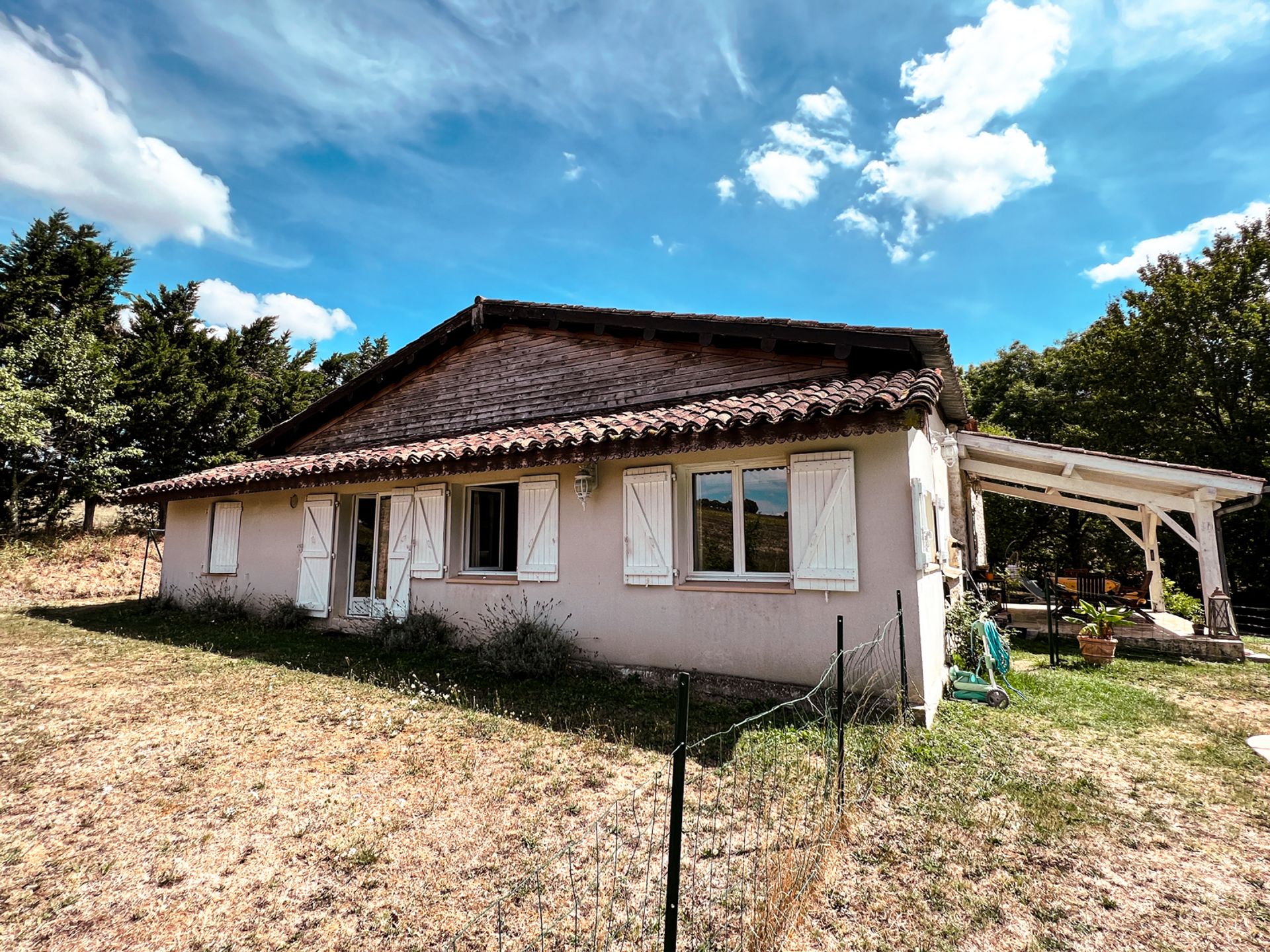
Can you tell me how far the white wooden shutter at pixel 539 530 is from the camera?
24.1 feet

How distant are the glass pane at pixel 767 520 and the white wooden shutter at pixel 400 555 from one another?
5.42 m

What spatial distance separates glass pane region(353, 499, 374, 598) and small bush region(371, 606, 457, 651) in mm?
2014

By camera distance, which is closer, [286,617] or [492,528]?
[492,528]

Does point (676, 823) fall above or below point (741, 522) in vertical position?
below

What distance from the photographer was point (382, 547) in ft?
32.7

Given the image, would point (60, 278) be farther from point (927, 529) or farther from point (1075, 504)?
point (1075, 504)

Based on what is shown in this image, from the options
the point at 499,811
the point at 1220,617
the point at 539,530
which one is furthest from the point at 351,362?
the point at 1220,617

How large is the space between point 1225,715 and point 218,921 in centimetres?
863

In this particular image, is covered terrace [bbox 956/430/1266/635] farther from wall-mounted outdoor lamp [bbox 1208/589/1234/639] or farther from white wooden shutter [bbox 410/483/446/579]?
white wooden shutter [bbox 410/483/446/579]

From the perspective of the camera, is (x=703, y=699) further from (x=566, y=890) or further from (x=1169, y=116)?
(x=1169, y=116)

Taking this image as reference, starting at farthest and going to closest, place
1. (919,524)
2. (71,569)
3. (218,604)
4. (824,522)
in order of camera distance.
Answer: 1. (71,569)
2. (218,604)
3. (824,522)
4. (919,524)

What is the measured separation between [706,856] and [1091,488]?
9.65 m

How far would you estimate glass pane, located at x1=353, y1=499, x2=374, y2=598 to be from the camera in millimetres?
10031

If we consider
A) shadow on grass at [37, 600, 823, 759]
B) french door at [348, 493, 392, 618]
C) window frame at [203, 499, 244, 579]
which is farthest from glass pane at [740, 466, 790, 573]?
window frame at [203, 499, 244, 579]
